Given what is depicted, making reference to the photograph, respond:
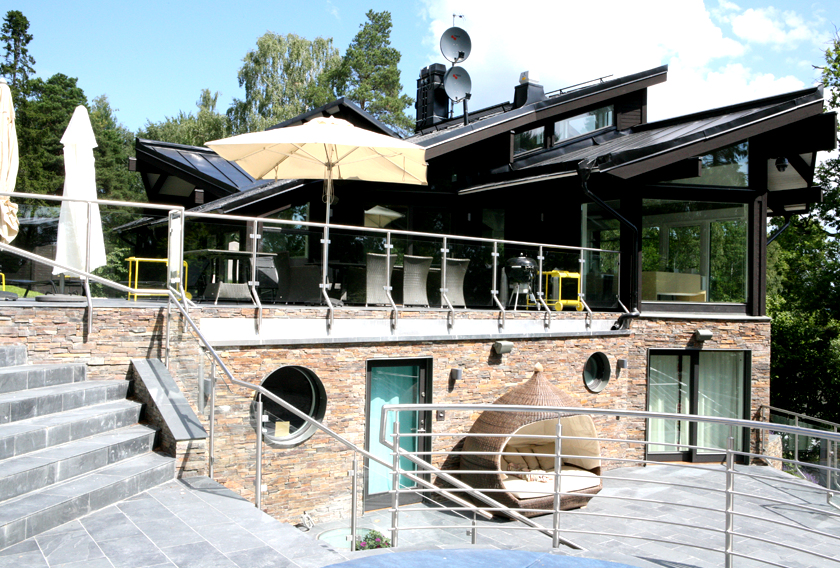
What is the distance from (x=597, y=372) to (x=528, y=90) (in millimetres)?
7664

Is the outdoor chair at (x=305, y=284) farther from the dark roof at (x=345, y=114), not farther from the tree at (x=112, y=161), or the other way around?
the tree at (x=112, y=161)

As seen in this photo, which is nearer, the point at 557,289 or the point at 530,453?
the point at 530,453

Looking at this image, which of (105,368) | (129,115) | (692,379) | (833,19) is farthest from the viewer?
(129,115)

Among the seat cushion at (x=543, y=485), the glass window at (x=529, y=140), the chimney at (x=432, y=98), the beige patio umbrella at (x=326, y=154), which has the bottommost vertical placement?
the seat cushion at (x=543, y=485)

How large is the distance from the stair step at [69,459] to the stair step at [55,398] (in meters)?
0.44

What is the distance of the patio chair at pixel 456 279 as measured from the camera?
1018 centimetres

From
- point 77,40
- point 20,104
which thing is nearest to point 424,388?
point 20,104

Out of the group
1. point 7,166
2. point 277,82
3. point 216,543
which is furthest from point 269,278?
point 277,82

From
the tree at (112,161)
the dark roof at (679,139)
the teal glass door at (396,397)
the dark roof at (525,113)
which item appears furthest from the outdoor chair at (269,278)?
the tree at (112,161)

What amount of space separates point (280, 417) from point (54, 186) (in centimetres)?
2888

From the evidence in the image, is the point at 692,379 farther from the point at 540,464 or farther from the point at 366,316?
the point at 366,316

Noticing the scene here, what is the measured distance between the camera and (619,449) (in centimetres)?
1241

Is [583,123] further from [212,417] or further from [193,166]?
[212,417]

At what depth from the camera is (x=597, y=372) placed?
493 inches
